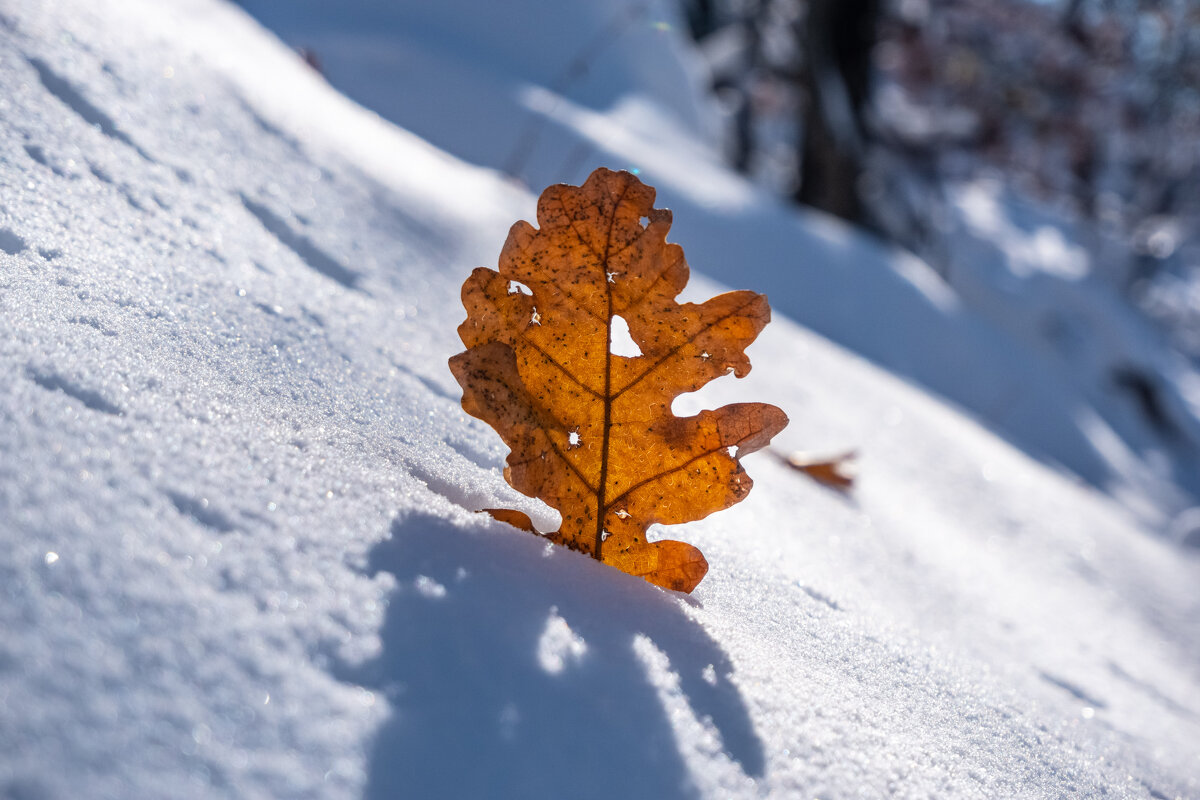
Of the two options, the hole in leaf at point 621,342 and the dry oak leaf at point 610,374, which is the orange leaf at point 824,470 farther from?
the dry oak leaf at point 610,374

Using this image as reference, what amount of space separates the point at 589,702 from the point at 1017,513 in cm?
160

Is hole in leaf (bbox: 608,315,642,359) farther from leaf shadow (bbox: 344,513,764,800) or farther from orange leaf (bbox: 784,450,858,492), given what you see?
leaf shadow (bbox: 344,513,764,800)

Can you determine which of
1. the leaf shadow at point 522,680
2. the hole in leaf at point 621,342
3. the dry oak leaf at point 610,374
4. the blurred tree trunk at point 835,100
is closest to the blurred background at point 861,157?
the blurred tree trunk at point 835,100

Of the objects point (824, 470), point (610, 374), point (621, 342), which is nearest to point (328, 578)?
point (610, 374)

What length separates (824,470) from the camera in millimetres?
1408

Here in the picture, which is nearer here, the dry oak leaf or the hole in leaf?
the dry oak leaf

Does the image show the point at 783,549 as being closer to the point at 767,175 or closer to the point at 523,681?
the point at 523,681

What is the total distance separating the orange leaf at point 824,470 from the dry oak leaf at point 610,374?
82 cm

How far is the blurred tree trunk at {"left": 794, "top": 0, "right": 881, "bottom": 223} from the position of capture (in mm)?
4992

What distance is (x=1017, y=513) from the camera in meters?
1.76

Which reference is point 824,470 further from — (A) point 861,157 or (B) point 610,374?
(A) point 861,157

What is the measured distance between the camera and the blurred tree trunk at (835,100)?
4.99 metres

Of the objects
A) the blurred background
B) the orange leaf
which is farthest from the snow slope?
the blurred background

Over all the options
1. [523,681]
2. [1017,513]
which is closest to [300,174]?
[523,681]
